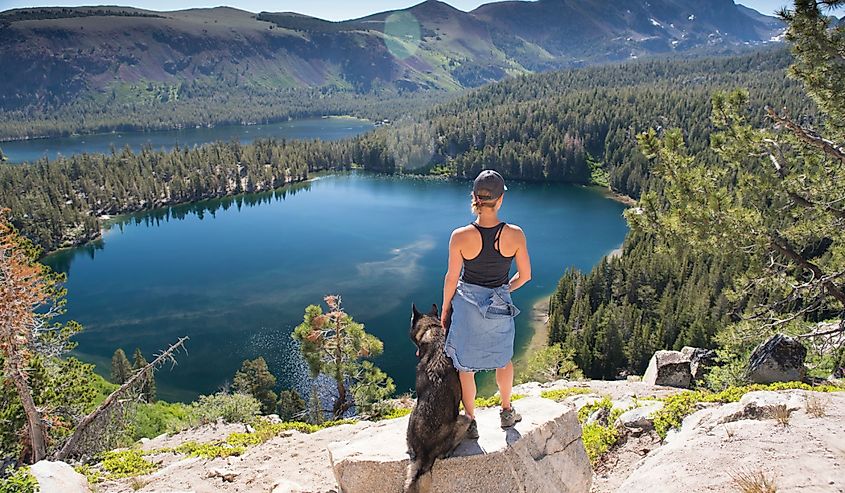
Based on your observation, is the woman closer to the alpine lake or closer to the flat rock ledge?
the flat rock ledge

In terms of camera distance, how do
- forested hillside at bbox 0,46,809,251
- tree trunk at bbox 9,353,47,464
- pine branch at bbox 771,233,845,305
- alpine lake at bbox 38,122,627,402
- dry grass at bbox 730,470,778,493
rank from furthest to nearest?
forested hillside at bbox 0,46,809,251 < alpine lake at bbox 38,122,627,402 < tree trunk at bbox 9,353,47,464 < pine branch at bbox 771,233,845,305 < dry grass at bbox 730,470,778,493

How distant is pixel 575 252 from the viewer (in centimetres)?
7294

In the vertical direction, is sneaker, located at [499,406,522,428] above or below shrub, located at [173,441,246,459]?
above

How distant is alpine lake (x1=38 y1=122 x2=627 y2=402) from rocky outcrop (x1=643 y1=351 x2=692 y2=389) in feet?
62.9

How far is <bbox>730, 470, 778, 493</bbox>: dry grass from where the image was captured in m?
5.28

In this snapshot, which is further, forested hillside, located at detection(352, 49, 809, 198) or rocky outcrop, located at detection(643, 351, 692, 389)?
forested hillside, located at detection(352, 49, 809, 198)

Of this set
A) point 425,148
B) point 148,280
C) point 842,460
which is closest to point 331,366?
point 842,460

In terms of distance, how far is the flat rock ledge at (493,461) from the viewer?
673 centimetres

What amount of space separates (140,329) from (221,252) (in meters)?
25.5

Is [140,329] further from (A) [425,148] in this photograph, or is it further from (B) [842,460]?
(A) [425,148]

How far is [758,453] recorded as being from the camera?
20.7ft

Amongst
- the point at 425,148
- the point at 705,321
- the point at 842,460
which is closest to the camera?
the point at 842,460

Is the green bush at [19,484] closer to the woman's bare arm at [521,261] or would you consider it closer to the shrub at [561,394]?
the woman's bare arm at [521,261]

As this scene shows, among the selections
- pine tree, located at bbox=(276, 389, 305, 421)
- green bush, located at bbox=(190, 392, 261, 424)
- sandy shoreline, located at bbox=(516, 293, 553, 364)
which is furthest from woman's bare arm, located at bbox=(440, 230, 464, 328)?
sandy shoreline, located at bbox=(516, 293, 553, 364)
